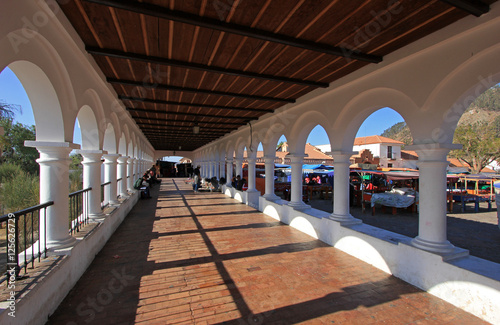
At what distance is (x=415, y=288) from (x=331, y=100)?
3.50 meters

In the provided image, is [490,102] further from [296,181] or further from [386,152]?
[296,181]

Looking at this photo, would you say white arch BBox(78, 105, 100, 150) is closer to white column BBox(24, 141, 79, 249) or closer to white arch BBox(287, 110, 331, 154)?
white column BBox(24, 141, 79, 249)

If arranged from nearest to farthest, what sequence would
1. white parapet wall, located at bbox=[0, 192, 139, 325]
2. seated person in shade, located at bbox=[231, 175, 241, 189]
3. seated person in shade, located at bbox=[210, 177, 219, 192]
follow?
1. white parapet wall, located at bbox=[0, 192, 139, 325]
2. seated person in shade, located at bbox=[231, 175, 241, 189]
3. seated person in shade, located at bbox=[210, 177, 219, 192]

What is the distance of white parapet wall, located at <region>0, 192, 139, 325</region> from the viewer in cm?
213

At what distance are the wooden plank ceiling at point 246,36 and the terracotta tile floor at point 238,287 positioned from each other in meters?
3.18

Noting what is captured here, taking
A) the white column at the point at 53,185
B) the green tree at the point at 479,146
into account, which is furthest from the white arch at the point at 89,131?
the green tree at the point at 479,146

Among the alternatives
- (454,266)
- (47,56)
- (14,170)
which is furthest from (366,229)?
(14,170)

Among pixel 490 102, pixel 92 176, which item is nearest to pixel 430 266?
pixel 92 176

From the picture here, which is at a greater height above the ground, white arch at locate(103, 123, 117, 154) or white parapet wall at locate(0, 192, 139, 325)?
white arch at locate(103, 123, 117, 154)

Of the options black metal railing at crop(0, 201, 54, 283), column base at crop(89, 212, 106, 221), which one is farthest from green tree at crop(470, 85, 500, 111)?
black metal railing at crop(0, 201, 54, 283)

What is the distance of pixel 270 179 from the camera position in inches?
320

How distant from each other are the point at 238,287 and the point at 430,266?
2.55 m

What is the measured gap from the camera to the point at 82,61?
3566mm

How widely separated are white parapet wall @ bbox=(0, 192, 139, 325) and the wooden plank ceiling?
2776 mm
